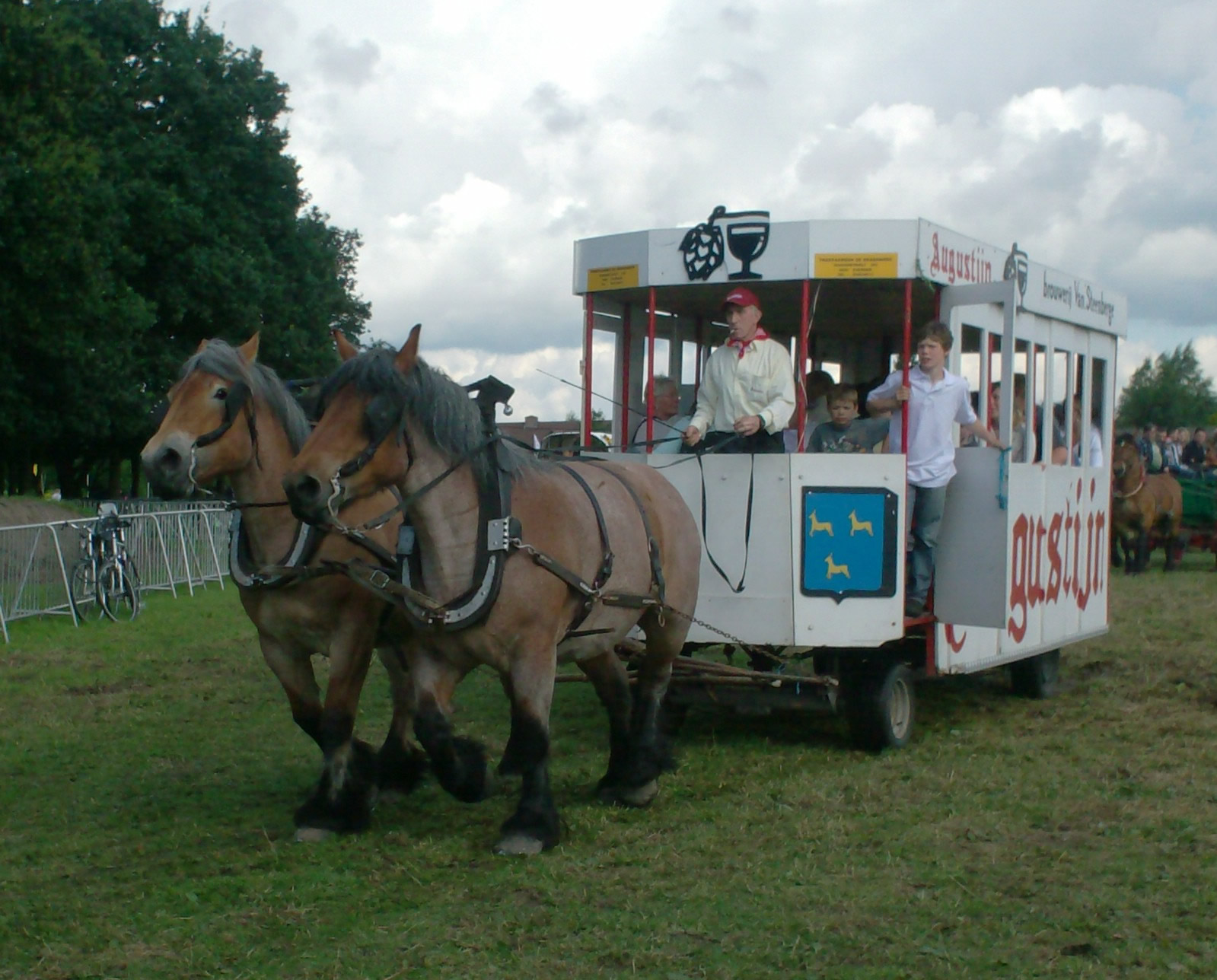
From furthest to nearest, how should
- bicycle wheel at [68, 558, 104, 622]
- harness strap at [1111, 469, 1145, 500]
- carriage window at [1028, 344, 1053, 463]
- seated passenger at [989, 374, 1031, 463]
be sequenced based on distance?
harness strap at [1111, 469, 1145, 500], bicycle wheel at [68, 558, 104, 622], carriage window at [1028, 344, 1053, 463], seated passenger at [989, 374, 1031, 463]

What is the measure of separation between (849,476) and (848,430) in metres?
0.74

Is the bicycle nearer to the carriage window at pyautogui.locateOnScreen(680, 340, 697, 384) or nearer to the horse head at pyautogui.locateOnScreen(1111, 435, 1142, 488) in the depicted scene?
the carriage window at pyautogui.locateOnScreen(680, 340, 697, 384)

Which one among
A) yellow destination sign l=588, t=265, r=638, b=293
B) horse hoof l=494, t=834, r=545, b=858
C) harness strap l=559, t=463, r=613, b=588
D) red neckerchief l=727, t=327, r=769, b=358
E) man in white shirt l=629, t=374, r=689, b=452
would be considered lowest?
horse hoof l=494, t=834, r=545, b=858

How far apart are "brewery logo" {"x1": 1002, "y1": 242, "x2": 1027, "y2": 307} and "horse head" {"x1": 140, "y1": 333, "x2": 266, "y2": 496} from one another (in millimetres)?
4573

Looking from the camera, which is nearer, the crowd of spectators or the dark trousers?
the dark trousers

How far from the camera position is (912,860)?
16.6 feet

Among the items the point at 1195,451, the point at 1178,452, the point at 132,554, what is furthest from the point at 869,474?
the point at 1195,451

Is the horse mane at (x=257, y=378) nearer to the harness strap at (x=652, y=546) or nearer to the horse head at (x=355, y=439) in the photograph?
the horse head at (x=355, y=439)

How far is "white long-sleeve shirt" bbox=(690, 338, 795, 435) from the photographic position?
685cm

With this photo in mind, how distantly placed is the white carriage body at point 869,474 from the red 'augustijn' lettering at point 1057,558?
2cm

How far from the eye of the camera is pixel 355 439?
15.9 feet

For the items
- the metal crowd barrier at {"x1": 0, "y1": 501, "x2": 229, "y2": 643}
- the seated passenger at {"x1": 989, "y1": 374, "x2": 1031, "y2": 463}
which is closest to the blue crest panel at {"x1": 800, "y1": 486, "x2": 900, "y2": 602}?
the seated passenger at {"x1": 989, "y1": 374, "x2": 1031, "y2": 463}

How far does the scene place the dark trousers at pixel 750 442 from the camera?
275 inches

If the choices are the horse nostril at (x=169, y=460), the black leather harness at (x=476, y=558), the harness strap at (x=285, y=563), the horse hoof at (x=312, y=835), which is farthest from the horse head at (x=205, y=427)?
the horse hoof at (x=312, y=835)
